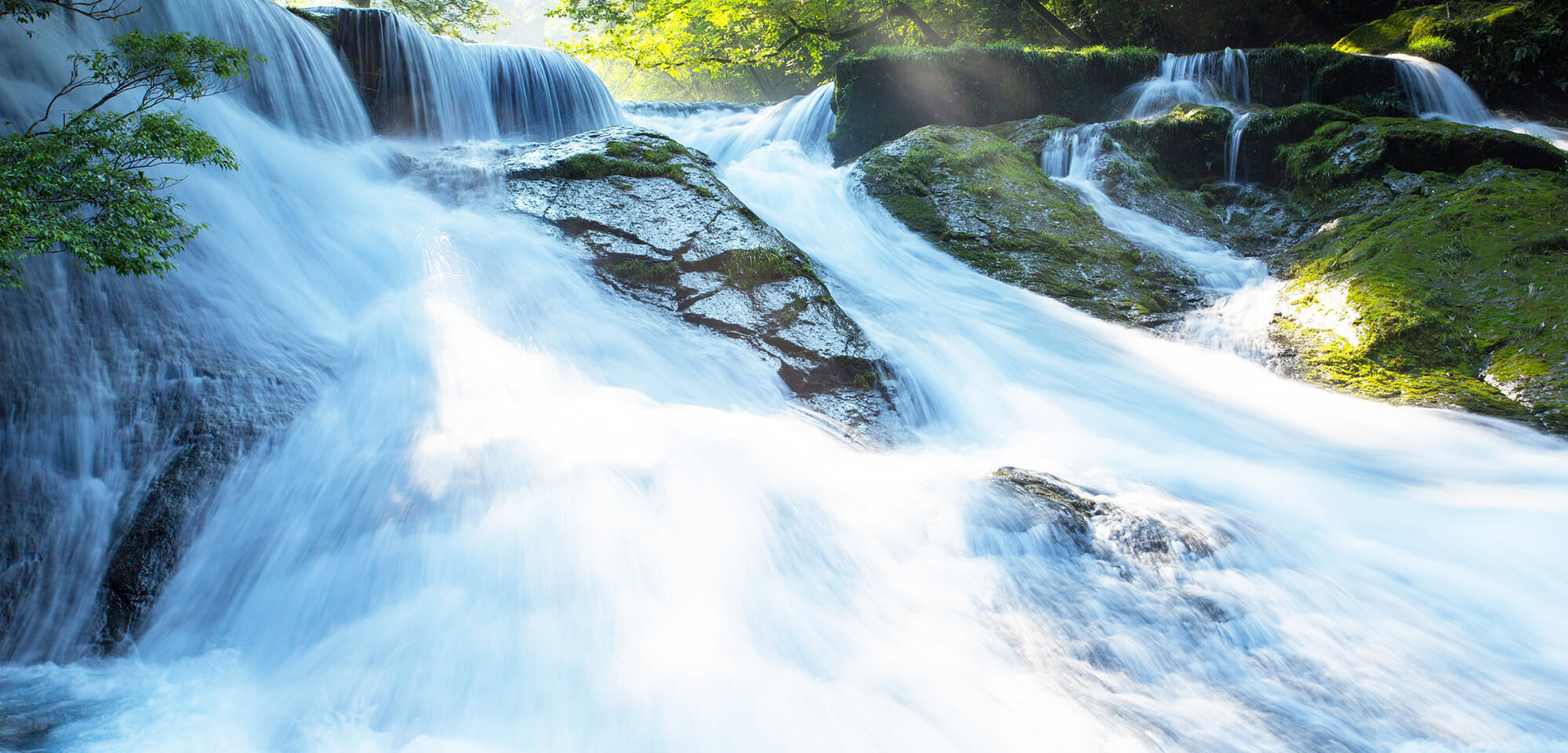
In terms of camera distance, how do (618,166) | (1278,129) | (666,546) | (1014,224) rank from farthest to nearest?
(1278,129)
(1014,224)
(618,166)
(666,546)

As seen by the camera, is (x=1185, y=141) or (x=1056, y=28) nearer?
(x=1185, y=141)

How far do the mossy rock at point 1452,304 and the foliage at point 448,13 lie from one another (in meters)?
23.8

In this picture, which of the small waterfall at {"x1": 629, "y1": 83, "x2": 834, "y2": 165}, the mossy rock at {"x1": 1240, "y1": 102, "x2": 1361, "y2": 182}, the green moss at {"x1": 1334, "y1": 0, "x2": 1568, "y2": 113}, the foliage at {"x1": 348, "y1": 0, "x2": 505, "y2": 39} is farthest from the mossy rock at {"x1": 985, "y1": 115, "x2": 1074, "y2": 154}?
the foliage at {"x1": 348, "y1": 0, "x2": 505, "y2": 39}

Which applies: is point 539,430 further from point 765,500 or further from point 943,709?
point 943,709

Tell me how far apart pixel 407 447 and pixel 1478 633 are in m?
5.56

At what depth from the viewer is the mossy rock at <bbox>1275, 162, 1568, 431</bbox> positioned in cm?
545

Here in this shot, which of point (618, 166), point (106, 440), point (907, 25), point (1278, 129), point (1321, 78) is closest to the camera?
point (106, 440)

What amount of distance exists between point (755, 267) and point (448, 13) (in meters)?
22.4

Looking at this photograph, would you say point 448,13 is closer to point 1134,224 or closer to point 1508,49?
point 1134,224

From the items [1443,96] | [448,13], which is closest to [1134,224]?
[1443,96]

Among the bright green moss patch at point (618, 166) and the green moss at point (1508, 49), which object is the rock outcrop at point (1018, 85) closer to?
the green moss at point (1508, 49)

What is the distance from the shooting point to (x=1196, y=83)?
1214 cm

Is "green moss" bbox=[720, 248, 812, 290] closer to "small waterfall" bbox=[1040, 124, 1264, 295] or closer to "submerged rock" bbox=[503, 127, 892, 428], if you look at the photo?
"submerged rock" bbox=[503, 127, 892, 428]

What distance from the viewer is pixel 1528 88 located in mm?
11594
